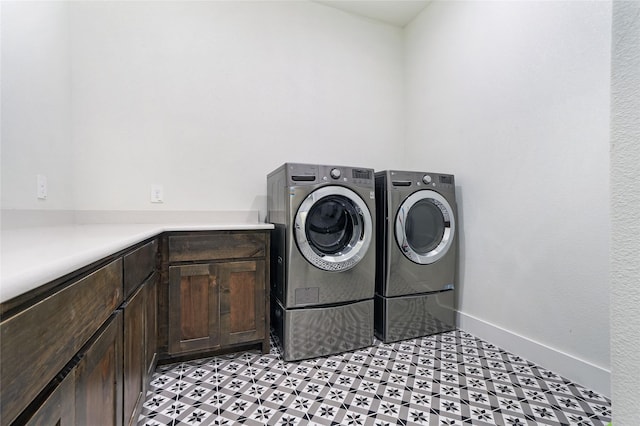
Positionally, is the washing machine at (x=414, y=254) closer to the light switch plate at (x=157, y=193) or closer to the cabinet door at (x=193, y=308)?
the cabinet door at (x=193, y=308)

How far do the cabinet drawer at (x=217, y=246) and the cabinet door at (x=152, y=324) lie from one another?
18 cm

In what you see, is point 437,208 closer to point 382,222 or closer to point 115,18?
point 382,222

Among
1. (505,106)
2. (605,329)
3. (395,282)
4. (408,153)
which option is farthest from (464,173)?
(605,329)

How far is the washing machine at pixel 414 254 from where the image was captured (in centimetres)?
206

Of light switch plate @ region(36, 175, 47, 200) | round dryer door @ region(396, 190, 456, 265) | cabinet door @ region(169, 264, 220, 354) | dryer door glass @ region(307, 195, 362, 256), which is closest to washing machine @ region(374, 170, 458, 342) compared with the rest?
round dryer door @ region(396, 190, 456, 265)

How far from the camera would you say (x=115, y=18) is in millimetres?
2059

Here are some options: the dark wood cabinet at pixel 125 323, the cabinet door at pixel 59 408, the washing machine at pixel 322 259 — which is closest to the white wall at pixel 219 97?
the washing machine at pixel 322 259

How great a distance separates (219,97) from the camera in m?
2.33

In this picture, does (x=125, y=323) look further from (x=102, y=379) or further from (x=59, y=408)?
(x=59, y=408)

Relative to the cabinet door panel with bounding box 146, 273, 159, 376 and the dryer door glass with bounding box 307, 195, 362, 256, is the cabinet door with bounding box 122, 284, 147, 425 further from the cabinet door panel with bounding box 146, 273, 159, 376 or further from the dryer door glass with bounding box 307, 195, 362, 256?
the dryer door glass with bounding box 307, 195, 362, 256

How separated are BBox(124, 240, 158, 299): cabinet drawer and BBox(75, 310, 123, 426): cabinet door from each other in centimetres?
14

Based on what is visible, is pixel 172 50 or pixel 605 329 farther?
pixel 172 50

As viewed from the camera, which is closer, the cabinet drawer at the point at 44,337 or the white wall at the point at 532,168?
the cabinet drawer at the point at 44,337

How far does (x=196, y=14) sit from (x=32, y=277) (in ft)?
8.17
